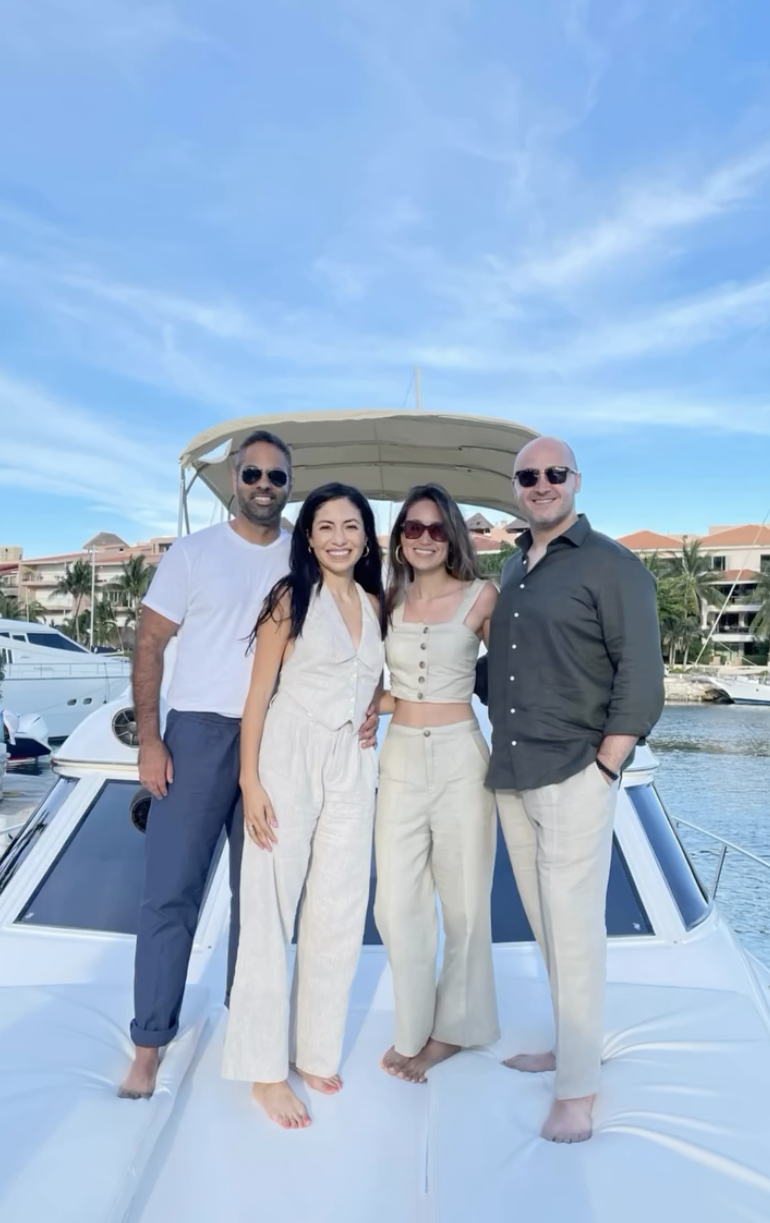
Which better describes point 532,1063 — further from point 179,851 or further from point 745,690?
point 745,690

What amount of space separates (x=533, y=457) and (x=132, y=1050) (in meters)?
1.97

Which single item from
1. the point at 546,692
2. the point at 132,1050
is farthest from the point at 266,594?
the point at 132,1050

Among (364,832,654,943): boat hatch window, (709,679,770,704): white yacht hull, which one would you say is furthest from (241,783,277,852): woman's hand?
(709,679,770,704): white yacht hull

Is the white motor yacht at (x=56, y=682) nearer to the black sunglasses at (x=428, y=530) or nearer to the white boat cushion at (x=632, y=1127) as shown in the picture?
the black sunglasses at (x=428, y=530)

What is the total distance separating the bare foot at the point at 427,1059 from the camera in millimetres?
2463

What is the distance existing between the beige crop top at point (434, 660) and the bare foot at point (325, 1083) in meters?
1.05

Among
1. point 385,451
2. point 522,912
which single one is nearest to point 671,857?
point 522,912

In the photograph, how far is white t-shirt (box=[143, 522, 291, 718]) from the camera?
8.24ft

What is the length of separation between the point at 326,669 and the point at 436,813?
21.8 inches

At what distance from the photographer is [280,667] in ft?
8.04

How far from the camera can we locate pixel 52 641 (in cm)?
2480

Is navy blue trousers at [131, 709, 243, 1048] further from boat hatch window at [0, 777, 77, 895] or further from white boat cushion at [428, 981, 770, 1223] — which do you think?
boat hatch window at [0, 777, 77, 895]

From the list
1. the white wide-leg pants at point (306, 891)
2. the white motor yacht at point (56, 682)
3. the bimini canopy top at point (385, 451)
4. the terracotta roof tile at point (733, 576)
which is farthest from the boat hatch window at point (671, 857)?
the terracotta roof tile at point (733, 576)

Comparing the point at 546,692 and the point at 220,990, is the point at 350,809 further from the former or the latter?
the point at 220,990
